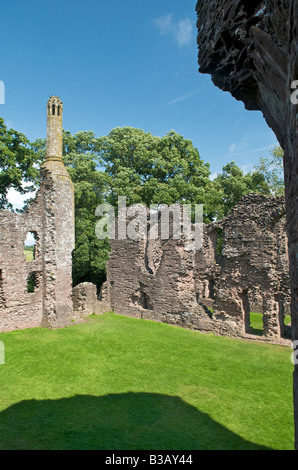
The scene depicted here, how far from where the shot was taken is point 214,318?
1412 centimetres

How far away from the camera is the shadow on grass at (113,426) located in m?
5.95

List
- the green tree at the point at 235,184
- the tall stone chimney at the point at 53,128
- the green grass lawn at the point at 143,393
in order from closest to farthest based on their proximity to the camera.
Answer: the green grass lawn at the point at 143,393 < the tall stone chimney at the point at 53,128 < the green tree at the point at 235,184

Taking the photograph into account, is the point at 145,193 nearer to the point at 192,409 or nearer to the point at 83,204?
the point at 83,204

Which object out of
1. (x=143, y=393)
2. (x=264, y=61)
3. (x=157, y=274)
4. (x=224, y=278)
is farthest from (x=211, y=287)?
(x=264, y=61)

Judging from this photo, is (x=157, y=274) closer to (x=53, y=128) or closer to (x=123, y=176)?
(x=53, y=128)

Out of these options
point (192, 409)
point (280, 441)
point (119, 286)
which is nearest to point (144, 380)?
point (192, 409)

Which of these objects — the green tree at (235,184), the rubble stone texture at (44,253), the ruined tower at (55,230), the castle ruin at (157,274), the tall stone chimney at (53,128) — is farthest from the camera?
the green tree at (235,184)

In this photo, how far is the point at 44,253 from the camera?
47.9 feet

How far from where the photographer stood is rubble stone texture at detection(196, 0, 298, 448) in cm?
268

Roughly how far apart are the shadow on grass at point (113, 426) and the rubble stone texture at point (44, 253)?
6.94m

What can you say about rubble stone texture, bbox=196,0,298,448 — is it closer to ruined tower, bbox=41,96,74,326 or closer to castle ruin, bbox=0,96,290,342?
castle ruin, bbox=0,96,290,342

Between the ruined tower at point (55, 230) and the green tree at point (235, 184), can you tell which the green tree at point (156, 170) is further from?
the ruined tower at point (55, 230)

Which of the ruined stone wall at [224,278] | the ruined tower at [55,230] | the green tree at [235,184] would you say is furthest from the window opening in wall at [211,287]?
the ruined tower at [55,230]

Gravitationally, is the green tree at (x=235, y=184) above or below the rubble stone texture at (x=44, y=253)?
above
